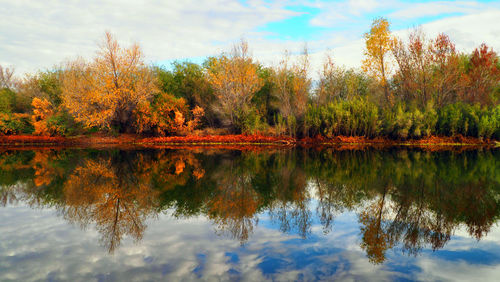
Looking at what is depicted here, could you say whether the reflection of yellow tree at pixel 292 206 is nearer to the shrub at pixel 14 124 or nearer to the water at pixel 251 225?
the water at pixel 251 225

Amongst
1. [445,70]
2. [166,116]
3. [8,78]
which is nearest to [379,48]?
[445,70]

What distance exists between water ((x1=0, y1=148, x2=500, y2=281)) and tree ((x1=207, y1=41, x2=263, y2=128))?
57.8ft

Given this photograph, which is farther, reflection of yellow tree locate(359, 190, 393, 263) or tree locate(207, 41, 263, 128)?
tree locate(207, 41, 263, 128)

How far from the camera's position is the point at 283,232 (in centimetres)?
648

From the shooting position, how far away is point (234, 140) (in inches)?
1112

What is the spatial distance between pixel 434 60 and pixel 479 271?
3098 cm

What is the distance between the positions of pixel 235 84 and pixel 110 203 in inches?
898

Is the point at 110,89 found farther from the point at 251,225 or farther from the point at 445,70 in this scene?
the point at 445,70

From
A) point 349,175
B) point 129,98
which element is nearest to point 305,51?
point 129,98

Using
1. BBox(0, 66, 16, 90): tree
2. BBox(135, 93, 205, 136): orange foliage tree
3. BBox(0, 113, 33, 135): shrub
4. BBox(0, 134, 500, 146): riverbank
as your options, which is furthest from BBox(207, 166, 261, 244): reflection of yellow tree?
BBox(0, 66, 16, 90): tree

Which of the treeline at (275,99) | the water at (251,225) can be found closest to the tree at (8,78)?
the treeline at (275,99)

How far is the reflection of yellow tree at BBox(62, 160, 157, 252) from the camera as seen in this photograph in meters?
6.68

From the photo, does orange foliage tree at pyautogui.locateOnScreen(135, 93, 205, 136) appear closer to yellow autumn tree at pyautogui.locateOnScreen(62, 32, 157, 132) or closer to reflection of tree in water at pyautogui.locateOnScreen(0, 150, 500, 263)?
yellow autumn tree at pyautogui.locateOnScreen(62, 32, 157, 132)

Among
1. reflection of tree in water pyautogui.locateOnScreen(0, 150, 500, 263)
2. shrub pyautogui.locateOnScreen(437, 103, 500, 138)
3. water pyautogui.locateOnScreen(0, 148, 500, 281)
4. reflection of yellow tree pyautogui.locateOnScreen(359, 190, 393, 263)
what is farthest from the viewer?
shrub pyautogui.locateOnScreen(437, 103, 500, 138)
